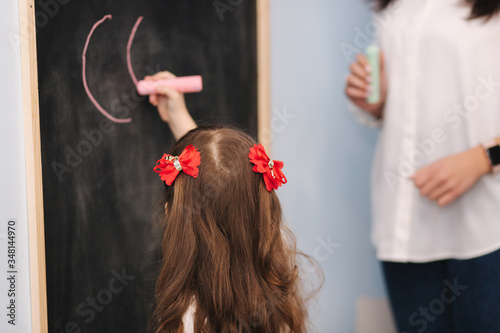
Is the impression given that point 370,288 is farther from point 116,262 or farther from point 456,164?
point 116,262

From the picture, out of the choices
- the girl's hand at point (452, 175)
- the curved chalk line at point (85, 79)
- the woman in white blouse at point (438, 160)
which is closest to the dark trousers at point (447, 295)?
the woman in white blouse at point (438, 160)

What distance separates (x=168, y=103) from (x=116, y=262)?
1.30 feet

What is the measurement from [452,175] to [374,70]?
0.32m

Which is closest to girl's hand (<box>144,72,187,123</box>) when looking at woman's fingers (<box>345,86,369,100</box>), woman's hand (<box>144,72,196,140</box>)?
woman's hand (<box>144,72,196,140</box>)

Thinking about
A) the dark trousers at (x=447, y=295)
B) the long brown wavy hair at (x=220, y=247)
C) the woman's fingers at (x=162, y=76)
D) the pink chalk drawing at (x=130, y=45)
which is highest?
the pink chalk drawing at (x=130, y=45)

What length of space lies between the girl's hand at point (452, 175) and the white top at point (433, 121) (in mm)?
36

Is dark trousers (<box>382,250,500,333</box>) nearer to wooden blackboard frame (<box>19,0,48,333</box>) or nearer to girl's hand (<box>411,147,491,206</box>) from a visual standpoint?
girl's hand (<box>411,147,491,206</box>)

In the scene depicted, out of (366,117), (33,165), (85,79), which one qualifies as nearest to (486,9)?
(366,117)

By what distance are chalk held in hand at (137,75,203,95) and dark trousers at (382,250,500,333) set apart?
66 centimetres

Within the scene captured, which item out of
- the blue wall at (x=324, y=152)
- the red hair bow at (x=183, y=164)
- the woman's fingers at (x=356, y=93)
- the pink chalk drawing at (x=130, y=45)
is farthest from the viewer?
the blue wall at (x=324, y=152)

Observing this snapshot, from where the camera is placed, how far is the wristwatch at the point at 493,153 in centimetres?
102

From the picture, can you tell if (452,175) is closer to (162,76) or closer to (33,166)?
(162,76)

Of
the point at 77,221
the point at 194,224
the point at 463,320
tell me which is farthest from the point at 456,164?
the point at 77,221

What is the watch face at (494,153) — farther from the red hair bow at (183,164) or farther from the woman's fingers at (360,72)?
the red hair bow at (183,164)
